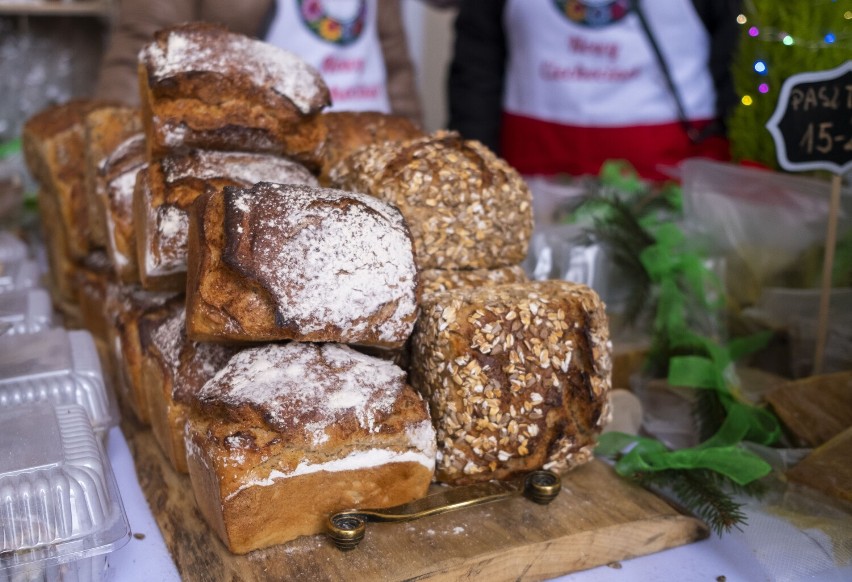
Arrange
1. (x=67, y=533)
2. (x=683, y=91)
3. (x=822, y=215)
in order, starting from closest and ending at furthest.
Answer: (x=67, y=533), (x=822, y=215), (x=683, y=91)

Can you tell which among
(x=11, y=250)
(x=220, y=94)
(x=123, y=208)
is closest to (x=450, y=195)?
(x=220, y=94)

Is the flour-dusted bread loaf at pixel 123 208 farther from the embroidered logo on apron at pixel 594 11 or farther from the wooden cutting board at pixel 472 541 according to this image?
the embroidered logo on apron at pixel 594 11

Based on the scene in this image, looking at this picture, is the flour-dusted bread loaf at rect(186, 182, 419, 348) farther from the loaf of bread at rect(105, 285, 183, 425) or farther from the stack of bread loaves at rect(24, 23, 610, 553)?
the loaf of bread at rect(105, 285, 183, 425)

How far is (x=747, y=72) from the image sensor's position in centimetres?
174

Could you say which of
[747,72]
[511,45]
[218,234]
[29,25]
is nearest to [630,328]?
[747,72]

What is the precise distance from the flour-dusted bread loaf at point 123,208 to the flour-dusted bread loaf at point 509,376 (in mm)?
646

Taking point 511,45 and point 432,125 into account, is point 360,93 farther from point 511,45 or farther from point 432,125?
point 432,125

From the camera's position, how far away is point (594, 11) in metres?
2.71

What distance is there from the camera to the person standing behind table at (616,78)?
107 inches

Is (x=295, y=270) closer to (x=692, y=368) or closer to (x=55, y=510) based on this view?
(x=55, y=510)

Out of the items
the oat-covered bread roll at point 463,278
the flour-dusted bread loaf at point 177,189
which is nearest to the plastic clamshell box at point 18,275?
the flour-dusted bread loaf at point 177,189

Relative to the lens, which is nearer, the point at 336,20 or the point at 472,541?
the point at 472,541

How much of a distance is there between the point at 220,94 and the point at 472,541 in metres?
0.86

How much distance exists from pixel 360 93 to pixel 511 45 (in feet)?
2.00
